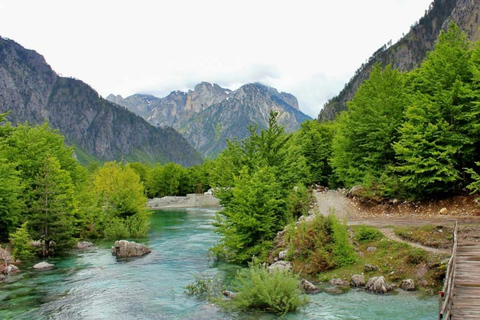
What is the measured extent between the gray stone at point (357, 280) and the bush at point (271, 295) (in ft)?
13.4

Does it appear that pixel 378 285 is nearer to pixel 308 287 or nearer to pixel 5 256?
pixel 308 287

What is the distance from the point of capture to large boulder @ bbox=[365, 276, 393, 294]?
18.3 m

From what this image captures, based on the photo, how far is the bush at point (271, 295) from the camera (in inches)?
647

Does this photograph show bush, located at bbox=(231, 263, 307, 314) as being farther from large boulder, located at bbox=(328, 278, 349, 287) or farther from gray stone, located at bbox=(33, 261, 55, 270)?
gray stone, located at bbox=(33, 261, 55, 270)

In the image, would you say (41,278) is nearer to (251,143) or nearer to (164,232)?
(251,143)

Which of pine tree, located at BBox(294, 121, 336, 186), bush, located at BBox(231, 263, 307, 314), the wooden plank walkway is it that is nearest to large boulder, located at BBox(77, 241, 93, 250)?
bush, located at BBox(231, 263, 307, 314)

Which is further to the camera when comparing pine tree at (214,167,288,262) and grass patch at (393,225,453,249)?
pine tree at (214,167,288,262)


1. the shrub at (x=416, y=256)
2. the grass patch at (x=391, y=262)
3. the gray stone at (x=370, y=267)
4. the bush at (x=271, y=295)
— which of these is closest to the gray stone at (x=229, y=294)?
the bush at (x=271, y=295)

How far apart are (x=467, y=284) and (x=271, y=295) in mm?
7564

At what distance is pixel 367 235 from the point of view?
75.1 feet

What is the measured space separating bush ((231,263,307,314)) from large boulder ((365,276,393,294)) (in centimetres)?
404

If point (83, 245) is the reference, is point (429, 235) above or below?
above

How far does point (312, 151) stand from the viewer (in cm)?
5734

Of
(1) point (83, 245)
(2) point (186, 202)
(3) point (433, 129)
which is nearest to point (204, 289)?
(3) point (433, 129)
